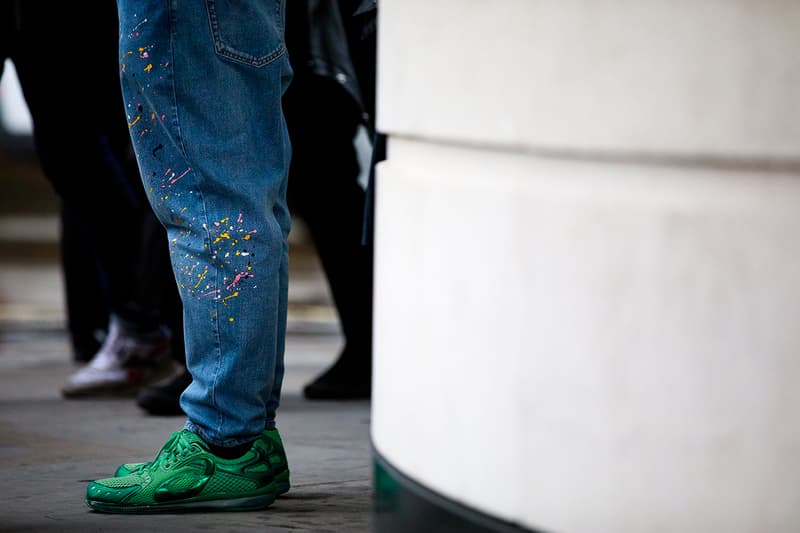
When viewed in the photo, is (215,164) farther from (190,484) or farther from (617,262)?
(617,262)

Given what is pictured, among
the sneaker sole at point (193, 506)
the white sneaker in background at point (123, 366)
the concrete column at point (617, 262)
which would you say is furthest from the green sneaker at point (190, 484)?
the white sneaker in background at point (123, 366)

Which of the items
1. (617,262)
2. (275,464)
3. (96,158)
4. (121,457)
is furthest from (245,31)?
(96,158)

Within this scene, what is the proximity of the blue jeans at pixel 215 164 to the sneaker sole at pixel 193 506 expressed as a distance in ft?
0.47

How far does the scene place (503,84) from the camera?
1572 millimetres

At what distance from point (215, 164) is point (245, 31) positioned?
0.21 metres

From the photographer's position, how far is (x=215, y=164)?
6.82 ft

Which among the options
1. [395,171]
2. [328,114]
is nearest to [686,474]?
[395,171]

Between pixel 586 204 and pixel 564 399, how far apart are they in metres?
0.22

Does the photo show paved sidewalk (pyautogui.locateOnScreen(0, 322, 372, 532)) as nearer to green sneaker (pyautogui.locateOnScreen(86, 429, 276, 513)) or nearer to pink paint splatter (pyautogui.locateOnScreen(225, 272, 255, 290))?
green sneaker (pyautogui.locateOnScreen(86, 429, 276, 513))

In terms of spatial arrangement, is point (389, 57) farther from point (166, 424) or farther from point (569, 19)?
point (166, 424)

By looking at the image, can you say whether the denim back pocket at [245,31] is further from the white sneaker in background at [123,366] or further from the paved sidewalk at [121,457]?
the white sneaker in background at [123,366]

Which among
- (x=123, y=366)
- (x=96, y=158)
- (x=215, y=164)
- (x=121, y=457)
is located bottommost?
(x=123, y=366)

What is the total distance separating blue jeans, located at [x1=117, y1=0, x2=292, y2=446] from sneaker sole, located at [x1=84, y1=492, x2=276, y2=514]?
14 centimetres

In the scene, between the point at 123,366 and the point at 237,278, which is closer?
the point at 237,278
